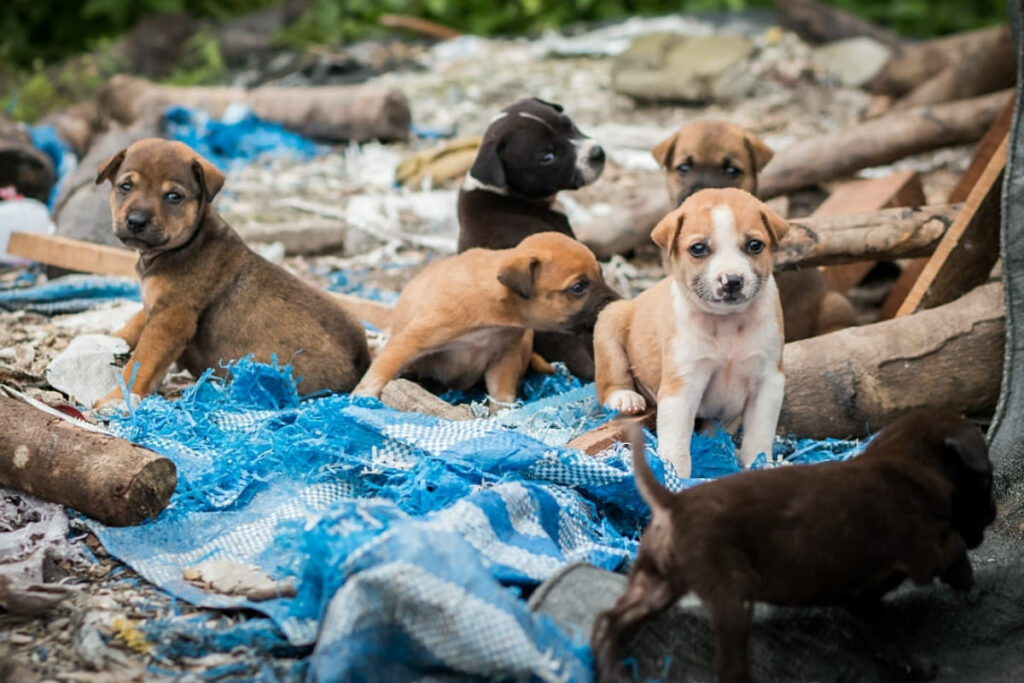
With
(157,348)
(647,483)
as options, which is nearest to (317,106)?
(157,348)

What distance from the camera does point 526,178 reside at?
6.49 metres

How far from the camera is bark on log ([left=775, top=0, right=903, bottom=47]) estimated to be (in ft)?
43.0

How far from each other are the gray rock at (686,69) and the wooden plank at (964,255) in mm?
6529

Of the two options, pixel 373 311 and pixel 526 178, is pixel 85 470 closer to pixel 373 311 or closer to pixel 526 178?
pixel 373 311

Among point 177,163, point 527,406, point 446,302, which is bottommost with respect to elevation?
point 527,406

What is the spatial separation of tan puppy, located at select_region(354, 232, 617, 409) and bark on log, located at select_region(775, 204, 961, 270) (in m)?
1.26

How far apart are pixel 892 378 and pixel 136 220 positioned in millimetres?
3691

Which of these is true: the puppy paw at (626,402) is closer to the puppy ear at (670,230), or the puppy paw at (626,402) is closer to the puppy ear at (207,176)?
the puppy ear at (670,230)

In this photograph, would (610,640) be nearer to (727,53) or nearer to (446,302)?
(446,302)

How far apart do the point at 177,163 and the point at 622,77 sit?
25.5 feet

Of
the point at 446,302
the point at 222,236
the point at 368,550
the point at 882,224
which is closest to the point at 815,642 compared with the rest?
the point at 368,550

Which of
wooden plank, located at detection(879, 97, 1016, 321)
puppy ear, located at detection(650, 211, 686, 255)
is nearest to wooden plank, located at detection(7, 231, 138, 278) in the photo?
puppy ear, located at detection(650, 211, 686, 255)

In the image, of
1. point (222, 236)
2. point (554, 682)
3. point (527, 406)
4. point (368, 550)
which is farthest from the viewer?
point (222, 236)

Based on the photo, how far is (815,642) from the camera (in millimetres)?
3203
